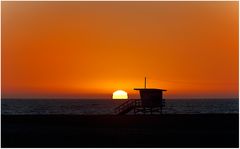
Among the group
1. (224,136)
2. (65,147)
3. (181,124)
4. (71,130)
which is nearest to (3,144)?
(65,147)

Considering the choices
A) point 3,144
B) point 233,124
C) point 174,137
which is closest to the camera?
point 3,144

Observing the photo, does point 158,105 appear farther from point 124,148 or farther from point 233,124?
point 124,148

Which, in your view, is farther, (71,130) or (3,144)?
(71,130)

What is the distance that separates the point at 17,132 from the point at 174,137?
30.2ft

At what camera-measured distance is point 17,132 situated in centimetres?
2702

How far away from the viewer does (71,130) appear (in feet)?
93.2

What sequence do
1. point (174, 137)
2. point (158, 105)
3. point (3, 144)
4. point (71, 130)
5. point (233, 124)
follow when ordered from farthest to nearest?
point (158, 105), point (233, 124), point (71, 130), point (174, 137), point (3, 144)

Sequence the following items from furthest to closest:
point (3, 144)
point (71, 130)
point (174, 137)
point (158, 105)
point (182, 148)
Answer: point (158, 105) → point (71, 130) → point (174, 137) → point (3, 144) → point (182, 148)

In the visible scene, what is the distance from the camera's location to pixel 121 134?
25734 mm

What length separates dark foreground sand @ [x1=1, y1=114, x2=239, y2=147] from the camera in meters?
22.2

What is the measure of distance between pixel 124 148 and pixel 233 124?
47.7 ft

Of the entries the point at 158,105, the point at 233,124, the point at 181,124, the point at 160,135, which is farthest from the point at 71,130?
the point at 158,105

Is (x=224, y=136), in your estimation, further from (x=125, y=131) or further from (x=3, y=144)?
(x=3, y=144)

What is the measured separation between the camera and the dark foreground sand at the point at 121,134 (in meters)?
22.2
